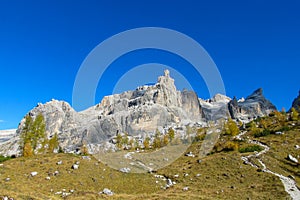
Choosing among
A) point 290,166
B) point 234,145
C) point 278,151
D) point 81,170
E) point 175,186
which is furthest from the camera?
point 234,145

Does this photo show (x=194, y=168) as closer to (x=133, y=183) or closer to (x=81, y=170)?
(x=133, y=183)

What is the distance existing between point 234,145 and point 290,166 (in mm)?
19559

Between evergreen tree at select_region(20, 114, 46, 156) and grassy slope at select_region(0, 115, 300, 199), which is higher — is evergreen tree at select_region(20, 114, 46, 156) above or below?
above

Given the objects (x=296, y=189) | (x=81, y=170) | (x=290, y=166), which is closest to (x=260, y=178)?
(x=296, y=189)

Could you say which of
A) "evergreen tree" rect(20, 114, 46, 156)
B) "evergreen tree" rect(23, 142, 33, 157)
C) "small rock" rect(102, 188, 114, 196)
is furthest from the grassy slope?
"evergreen tree" rect(20, 114, 46, 156)

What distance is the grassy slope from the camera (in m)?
33.0

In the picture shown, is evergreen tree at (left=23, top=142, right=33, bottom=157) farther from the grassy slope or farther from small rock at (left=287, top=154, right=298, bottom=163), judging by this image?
small rock at (left=287, top=154, right=298, bottom=163)

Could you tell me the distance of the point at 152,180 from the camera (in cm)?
4244

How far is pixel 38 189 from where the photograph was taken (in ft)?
109

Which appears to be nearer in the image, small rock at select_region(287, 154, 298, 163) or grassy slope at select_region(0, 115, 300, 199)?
grassy slope at select_region(0, 115, 300, 199)

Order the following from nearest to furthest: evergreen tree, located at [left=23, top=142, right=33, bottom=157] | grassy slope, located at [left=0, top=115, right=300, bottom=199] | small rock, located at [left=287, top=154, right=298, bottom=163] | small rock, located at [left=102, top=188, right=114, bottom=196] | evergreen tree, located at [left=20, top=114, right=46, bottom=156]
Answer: grassy slope, located at [left=0, top=115, right=300, bottom=199]
small rock, located at [left=102, top=188, right=114, bottom=196]
small rock, located at [left=287, top=154, right=298, bottom=163]
evergreen tree, located at [left=23, top=142, right=33, bottom=157]
evergreen tree, located at [left=20, top=114, right=46, bottom=156]

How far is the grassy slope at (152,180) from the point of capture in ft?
108

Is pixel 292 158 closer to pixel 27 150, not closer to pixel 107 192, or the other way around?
pixel 107 192

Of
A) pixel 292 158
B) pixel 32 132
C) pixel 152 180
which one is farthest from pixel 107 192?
pixel 32 132
